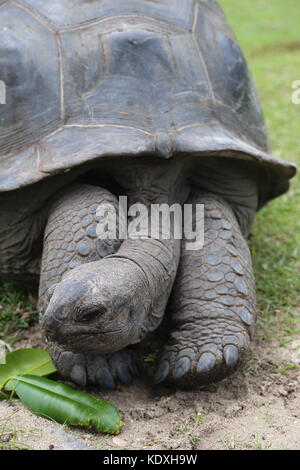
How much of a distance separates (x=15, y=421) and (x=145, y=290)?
0.65 m

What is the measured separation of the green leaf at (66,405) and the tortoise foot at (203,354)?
1.07 feet

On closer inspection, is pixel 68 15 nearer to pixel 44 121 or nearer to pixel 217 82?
pixel 44 121

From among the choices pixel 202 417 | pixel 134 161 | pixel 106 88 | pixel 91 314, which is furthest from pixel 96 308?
pixel 106 88

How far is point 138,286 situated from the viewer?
224 centimetres

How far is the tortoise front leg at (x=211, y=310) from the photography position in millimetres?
2443

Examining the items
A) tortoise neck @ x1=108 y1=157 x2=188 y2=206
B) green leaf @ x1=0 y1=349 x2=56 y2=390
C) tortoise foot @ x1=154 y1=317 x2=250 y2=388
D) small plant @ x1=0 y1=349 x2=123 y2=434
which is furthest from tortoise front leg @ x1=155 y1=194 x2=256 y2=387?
green leaf @ x1=0 y1=349 x2=56 y2=390

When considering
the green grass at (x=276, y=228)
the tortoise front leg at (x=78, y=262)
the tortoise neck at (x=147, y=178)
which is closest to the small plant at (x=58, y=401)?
the tortoise front leg at (x=78, y=262)

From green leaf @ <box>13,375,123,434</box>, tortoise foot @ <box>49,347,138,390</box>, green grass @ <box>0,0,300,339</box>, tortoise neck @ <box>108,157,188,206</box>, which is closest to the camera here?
green leaf @ <box>13,375,123,434</box>

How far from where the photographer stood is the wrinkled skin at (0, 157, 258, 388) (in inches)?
82.7

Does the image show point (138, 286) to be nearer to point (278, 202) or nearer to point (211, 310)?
point (211, 310)

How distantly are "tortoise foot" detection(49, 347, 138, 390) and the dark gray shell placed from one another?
2.50 feet

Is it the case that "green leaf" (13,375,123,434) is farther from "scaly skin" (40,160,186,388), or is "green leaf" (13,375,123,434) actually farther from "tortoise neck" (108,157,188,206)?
"tortoise neck" (108,157,188,206)

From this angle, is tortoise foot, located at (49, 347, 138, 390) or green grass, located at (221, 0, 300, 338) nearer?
tortoise foot, located at (49, 347, 138, 390)

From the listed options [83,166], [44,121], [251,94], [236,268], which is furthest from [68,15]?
[236,268]
